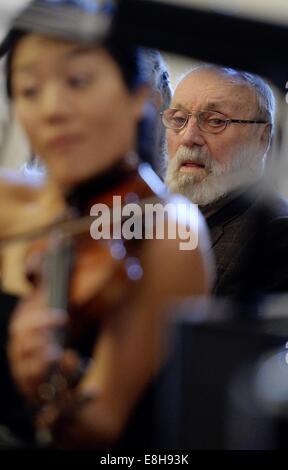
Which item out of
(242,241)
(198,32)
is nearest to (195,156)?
(242,241)

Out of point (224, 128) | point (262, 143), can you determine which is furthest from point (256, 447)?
point (224, 128)

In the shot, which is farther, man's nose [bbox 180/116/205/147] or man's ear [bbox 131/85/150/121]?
man's nose [bbox 180/116/205/147]

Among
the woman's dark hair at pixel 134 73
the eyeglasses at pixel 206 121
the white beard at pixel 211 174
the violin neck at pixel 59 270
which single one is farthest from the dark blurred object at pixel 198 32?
the eyeglasses at pixel 206 121

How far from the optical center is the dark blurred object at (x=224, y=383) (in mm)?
443

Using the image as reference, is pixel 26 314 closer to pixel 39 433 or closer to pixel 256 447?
pixel 39 433

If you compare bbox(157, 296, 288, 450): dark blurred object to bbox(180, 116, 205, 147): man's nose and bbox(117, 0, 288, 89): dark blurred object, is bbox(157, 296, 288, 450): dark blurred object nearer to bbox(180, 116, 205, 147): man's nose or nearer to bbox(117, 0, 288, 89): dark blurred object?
bbox(117, 0, 288, 89): dark blurred object

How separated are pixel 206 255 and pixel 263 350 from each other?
32cm

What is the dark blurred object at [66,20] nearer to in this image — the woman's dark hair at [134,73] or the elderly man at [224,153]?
the woman's dark hair at [134,73]

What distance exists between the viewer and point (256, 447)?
1.55 feet

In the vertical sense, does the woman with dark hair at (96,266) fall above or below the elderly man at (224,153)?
below

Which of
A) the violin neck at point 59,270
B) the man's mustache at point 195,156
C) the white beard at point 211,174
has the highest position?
the man's mustache at point 195,156

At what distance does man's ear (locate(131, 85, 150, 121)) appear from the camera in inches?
29.7

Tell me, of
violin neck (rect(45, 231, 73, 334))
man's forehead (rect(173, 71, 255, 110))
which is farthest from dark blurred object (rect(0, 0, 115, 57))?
man's forehead (rect(173, 71, 255, 110))

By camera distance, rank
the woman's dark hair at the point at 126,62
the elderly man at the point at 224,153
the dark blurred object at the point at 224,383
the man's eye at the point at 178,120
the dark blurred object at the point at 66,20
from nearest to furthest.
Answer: the dark blurred object at the point at 224,383
the dark blurred object at the point at 66,20
the woman's dark hair at the point at 126,62
the elderly man at the point at 224,153
the man's eye at the point at 178,120
